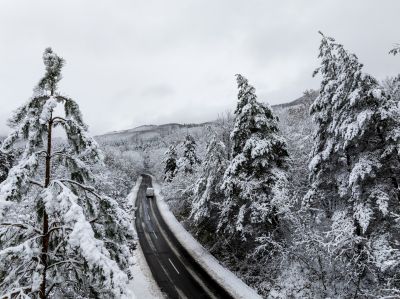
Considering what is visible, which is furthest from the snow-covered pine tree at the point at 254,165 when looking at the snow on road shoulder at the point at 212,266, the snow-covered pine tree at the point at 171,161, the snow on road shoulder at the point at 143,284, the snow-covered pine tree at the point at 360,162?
the snow-covered pine tree at the point at 171,161

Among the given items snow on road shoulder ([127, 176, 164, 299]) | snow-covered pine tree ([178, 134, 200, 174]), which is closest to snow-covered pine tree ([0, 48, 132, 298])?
snow on road shoulder ([127, 176, 164, 299])

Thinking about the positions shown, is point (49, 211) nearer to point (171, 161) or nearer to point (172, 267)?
point (172, 267)

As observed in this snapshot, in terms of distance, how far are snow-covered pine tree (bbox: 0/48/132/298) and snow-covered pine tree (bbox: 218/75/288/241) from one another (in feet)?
43.3

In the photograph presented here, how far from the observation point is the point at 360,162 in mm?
13602

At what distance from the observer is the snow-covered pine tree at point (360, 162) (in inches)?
516

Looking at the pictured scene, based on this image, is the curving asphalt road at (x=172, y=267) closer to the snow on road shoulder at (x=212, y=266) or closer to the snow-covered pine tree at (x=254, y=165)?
the snow on road shoulder at (x=212, y=266)

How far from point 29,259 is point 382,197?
12.4 meters

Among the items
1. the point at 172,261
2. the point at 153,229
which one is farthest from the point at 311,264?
the point at 153,229

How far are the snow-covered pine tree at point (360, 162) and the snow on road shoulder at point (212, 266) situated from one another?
5.46m

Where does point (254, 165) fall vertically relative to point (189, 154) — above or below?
below

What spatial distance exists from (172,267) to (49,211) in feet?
65.4

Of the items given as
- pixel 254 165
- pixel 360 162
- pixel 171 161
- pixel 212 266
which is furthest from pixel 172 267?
pixel 171 161

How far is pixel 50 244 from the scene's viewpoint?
7.21m

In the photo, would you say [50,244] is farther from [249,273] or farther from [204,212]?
[204,212]
